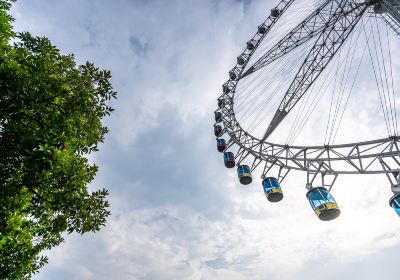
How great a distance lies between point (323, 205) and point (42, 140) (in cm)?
963

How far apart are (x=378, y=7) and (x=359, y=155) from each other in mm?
9462

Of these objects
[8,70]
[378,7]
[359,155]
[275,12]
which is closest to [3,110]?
[8,70]

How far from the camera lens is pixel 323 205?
31.0 ft

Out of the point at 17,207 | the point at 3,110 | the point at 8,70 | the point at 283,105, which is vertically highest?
the point at 283,105

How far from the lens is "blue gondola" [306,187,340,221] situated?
30.8ft

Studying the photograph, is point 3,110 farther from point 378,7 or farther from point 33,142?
point 378,7

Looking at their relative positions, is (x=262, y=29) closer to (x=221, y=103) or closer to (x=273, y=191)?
(x=221, y=103)

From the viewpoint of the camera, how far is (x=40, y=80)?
3938 millimetres

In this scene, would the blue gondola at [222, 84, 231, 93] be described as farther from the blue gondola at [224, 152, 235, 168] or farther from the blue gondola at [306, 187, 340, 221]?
the blue gondola at [306, 187, 340, 221]

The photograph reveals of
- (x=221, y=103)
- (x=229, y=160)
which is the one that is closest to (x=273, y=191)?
(x=229, y=160)

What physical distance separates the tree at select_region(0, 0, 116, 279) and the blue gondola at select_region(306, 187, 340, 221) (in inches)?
323

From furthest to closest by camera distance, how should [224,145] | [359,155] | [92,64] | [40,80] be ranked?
[224,145], [359,155], [92,64], [40,80]

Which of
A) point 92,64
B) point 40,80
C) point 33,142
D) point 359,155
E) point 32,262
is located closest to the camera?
point 33,142

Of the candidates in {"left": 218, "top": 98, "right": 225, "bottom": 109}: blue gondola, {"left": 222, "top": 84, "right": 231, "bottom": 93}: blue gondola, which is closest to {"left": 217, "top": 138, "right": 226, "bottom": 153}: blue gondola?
{"left": 218, "top": 98, "right": 225, "bottom": 109}: blue gondola
